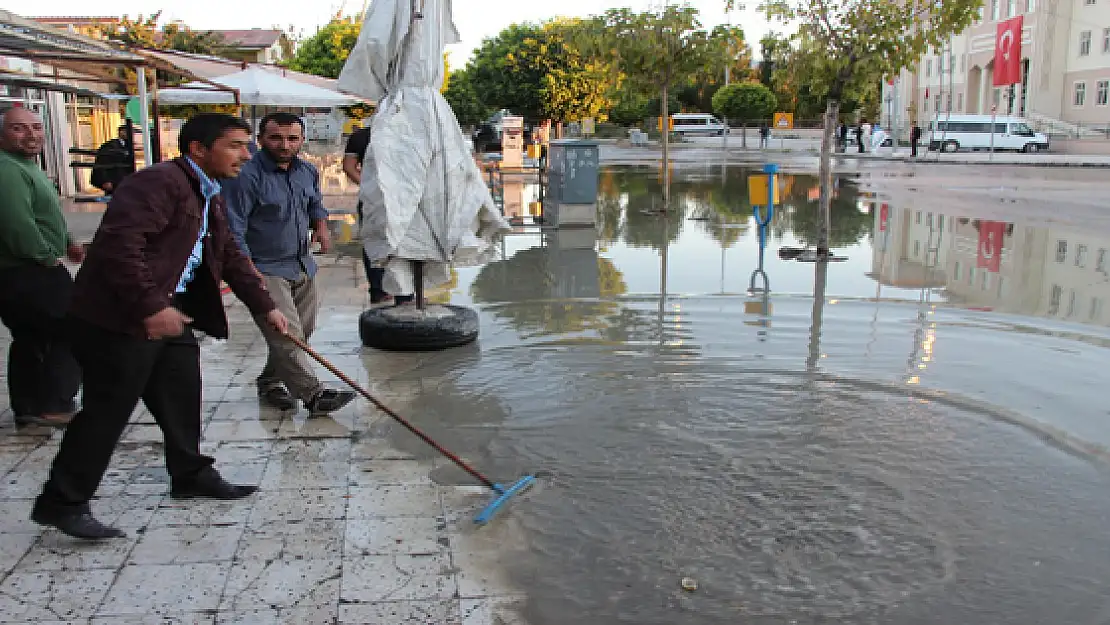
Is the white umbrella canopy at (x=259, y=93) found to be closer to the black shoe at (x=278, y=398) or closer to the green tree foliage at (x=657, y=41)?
the green tree foliage at (x=657, y=41)

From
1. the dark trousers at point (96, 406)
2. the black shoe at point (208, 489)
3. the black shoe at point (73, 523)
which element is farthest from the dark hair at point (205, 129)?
the black shoe at point (73, 523)

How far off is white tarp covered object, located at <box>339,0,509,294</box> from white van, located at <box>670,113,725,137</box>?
177 feet

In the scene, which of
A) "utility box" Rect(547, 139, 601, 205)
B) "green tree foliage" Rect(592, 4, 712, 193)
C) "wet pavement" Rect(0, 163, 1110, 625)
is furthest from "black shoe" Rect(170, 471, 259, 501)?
"green tree foliage" Rect(592, 4, 712, 193)

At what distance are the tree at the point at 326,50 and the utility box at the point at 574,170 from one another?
25893 millimetres

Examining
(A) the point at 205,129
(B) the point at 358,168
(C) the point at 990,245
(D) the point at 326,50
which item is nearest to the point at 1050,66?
(D) the point at 326,50

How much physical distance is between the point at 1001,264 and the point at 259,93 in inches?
376

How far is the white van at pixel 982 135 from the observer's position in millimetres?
41875

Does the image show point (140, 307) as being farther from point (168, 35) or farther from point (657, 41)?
point (168, 35)

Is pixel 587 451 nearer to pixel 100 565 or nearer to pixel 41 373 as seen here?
pixel 100 565

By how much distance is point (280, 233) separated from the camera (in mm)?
5250

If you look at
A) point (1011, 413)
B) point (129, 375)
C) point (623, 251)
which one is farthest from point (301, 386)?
point (623, 251)

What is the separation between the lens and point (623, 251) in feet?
39.1

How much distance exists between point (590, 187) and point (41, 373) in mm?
10325

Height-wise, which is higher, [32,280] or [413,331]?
[32,280]
